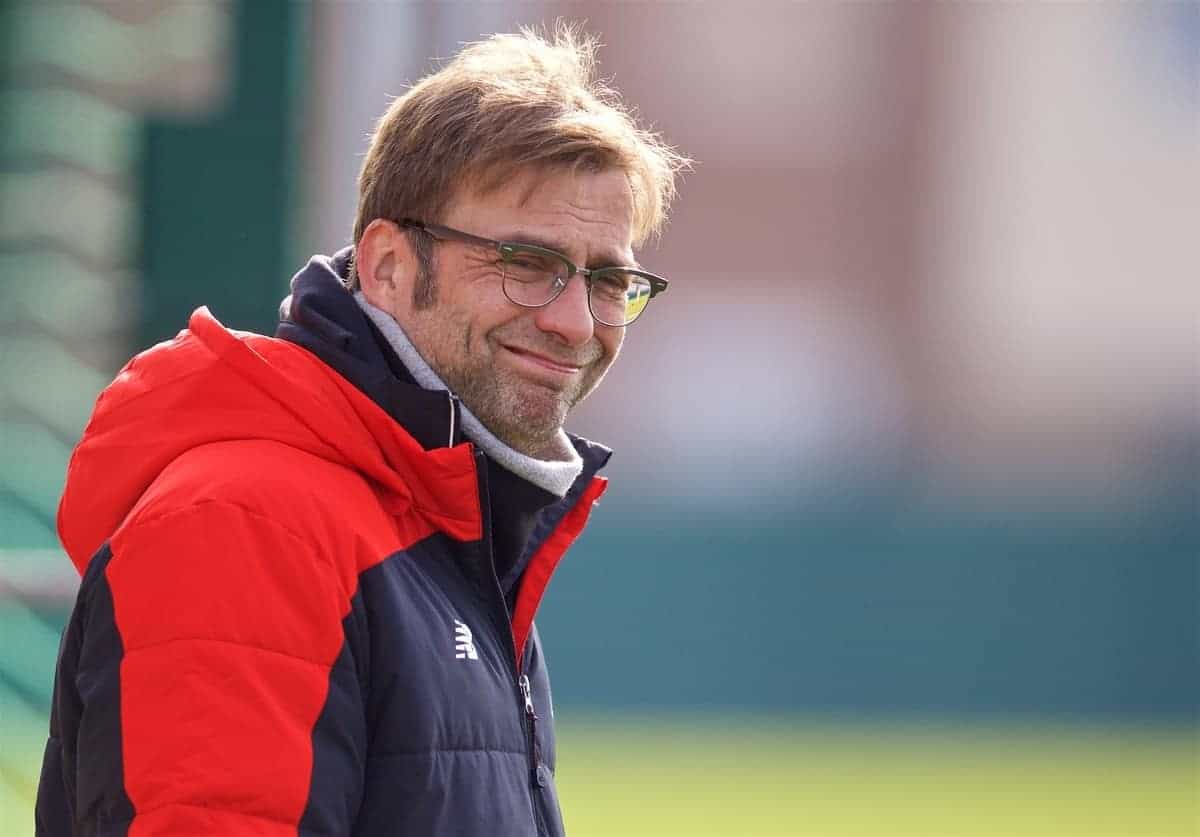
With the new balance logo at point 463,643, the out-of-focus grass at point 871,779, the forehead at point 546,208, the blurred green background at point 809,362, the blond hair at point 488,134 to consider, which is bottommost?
the out-of-focus grass at point 871,779

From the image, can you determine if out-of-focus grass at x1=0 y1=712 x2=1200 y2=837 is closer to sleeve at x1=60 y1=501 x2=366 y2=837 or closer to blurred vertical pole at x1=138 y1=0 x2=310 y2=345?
blurred vertical pole at x1=138 y1=0 x2=310 y2=345

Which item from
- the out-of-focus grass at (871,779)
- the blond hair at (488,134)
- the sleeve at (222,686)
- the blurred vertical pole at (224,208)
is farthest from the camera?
the out-of-focus grass at (871,779)

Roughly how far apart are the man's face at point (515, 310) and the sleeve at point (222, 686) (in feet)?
1.38

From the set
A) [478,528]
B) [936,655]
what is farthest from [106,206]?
[936,655]

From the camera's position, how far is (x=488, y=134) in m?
1.81

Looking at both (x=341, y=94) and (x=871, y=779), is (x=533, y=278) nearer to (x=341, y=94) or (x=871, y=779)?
(x=341, y=94)

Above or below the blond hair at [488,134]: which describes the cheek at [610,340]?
below

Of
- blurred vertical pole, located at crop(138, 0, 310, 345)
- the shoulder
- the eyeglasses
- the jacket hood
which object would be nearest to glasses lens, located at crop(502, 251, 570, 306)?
the eyeglasses

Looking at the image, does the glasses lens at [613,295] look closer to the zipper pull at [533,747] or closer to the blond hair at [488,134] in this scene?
the blond hair at [488,134]

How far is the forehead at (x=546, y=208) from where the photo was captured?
1.83 m

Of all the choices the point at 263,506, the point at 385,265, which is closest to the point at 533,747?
the point at 263,506

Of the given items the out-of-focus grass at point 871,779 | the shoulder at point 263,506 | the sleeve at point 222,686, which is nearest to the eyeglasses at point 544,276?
the shoulder at point 263,506

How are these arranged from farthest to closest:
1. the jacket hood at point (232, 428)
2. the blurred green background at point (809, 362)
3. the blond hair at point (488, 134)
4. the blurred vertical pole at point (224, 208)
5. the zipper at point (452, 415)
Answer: the blurred green background at point (809, 362) → the blurred vertical pole at point (224, 208) → the blond hair at point (488, 134) → the zipper at point (452, 415) → the jacket hood at point (232, 428)

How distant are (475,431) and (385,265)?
223 millimetres
